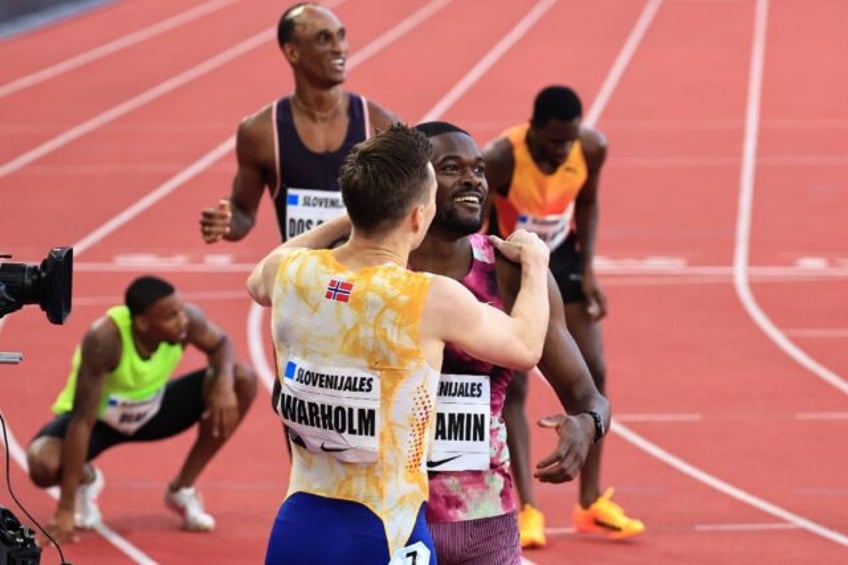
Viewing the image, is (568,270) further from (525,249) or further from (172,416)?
(525,249)

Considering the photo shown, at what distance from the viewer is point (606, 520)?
7316 millimetres

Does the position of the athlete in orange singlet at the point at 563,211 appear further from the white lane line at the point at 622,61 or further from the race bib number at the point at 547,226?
the white lane line at the point at 622,61

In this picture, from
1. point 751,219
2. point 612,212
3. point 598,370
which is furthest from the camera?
point 612,212

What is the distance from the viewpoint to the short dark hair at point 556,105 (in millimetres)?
7230

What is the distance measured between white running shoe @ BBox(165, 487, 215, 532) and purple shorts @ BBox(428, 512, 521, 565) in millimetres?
3366

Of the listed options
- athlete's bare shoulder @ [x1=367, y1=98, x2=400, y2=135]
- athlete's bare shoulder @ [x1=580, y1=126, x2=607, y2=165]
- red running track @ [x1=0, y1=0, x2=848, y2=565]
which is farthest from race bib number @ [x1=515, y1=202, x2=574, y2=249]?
red running track @ [x1=0, y1=0, x2=848, y2=565]

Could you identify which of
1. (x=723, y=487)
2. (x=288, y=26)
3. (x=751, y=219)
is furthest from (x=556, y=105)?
(x=751, y=219)

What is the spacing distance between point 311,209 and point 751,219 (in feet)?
25.3

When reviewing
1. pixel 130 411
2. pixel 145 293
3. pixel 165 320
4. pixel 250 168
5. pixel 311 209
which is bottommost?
pixel 130 411

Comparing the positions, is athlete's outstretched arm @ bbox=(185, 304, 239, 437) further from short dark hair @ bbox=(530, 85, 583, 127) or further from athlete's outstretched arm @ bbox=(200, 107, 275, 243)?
short dark hair @ bbox=(530, 85, 583, 127)

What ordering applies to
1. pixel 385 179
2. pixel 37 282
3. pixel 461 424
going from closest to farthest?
pixel 385 179 → pixel 461 424 → pixel 37 282

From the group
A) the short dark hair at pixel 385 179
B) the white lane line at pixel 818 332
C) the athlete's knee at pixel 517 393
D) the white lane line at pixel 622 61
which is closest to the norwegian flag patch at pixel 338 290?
the short dark hair at pixel 385 179

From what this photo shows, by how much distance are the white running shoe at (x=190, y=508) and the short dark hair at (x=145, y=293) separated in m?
0.73

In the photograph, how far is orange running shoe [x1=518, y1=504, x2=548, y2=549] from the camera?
23.5ft
